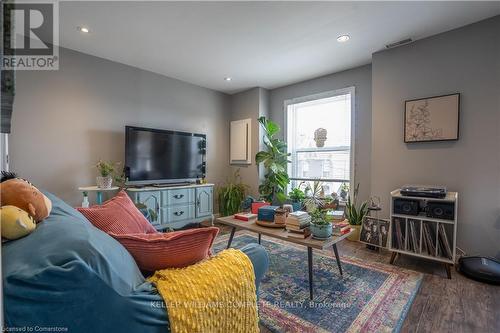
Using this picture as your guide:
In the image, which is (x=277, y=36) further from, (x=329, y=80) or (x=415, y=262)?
(x=415, y=262)

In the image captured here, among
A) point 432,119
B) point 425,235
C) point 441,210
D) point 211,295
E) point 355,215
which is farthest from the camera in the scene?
point 355,215

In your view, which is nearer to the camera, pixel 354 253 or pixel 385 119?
pixel 354 253

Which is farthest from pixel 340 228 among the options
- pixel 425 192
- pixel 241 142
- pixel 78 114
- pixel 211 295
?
pixel 78 114

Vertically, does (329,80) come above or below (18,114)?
above

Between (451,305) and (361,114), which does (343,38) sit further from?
(451,305)

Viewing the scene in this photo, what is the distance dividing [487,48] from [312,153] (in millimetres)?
2303

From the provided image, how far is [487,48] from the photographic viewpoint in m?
2.26

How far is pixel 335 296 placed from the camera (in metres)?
1.81

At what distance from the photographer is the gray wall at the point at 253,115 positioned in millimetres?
4289

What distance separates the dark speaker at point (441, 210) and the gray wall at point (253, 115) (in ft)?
8.44

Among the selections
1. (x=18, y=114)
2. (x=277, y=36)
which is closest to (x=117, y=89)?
(x=18, y=114)

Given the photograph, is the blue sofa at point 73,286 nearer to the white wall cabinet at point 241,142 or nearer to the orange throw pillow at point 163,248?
the orange throw pillow at point 163,248

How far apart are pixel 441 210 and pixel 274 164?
7.51ft

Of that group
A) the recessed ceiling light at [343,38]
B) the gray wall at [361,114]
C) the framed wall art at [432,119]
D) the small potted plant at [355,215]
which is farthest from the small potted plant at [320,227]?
the recessed ceiling light at [343,38]
